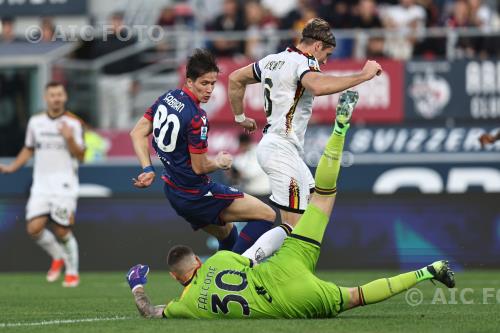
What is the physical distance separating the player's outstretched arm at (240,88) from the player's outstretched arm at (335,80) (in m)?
0.97

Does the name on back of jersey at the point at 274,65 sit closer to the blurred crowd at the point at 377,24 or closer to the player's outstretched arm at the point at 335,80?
the player's outstretched arm at the point at 335,80

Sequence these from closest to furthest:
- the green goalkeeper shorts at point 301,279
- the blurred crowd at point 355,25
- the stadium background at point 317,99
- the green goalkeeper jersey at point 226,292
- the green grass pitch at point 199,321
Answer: the green grass pitch at point 199,321 → the green goalkeeper shorts at point 301,279 → the green goalkeeper jersey at point 226,292 → the stadium background at point 317,99 → the blurred crowd at point 355,25

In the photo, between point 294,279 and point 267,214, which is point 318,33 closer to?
point 267,214

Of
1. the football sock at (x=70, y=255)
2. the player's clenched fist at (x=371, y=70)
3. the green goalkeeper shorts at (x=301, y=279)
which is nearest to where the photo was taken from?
the green goalkeeper shorts at (x=301, y=279)

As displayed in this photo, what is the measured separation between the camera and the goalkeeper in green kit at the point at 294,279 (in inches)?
343

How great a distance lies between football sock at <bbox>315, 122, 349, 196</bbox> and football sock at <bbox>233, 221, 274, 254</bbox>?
164 centimetres

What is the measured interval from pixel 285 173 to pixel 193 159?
83 cm

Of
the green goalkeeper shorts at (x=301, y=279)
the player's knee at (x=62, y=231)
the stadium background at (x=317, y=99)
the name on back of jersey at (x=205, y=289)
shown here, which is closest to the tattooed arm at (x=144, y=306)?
the name on back of jersey at (x=205, y=289)

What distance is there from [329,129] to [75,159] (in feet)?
21.9

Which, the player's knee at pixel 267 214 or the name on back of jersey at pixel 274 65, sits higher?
the name on back of jersey at pixel 274 65

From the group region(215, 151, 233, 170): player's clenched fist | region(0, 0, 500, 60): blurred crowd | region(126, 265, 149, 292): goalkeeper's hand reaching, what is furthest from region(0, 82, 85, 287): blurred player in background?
region(0, 0, 500, 60): blurred crowd

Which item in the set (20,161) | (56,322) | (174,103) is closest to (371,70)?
(174,103)

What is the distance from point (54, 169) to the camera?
1505cm

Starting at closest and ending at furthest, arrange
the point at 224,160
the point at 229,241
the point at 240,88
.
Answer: the point at 224,160, the point at 240,88, the point at 229,241
